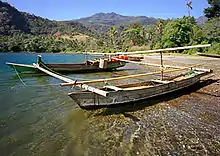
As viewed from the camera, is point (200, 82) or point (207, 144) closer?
point (207, 144)

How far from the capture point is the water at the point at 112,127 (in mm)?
5277

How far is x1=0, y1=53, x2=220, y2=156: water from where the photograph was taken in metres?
5.28

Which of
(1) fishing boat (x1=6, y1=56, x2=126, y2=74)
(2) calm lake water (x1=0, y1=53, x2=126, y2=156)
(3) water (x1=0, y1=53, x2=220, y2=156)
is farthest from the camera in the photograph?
(1) fishing boat (x1=6, y1=56, x2=126, y2=74)

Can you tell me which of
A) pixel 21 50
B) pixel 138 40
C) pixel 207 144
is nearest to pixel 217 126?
pixel 207 144

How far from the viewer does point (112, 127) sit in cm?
662

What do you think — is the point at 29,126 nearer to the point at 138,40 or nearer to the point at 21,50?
the point at 138,40

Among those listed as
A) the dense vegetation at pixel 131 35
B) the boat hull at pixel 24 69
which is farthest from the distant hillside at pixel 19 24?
the boat hull at pixel 24 69

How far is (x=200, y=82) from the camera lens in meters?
13.9

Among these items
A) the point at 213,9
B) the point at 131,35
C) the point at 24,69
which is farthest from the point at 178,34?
the point at 24,69

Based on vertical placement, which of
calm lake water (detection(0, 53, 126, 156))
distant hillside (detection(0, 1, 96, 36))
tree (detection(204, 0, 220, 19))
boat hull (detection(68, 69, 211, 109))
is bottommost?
calm lake water (detection(0, 53, 126, 156))

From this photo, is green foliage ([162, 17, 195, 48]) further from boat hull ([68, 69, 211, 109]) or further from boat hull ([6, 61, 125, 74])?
boat hull ([68, 69, 211, 109])

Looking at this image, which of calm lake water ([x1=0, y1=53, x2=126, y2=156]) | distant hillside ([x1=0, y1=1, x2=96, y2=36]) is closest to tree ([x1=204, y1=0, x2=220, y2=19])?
calm lake water ([x1=0, y1=53, x2=126, y2=156])

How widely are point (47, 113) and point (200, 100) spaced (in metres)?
7.52

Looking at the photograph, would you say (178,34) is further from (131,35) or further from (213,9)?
(131,35)
